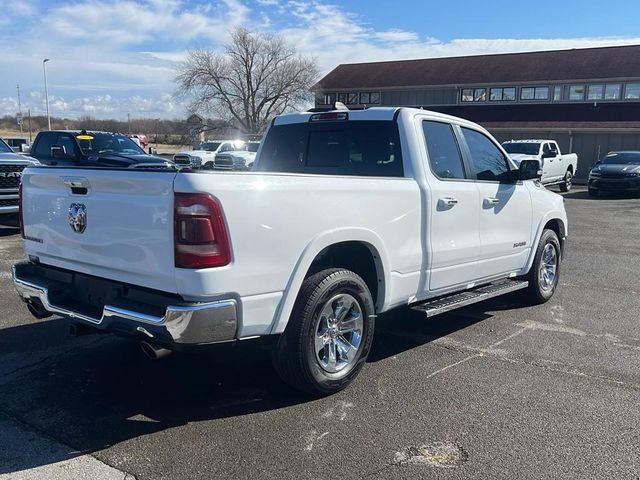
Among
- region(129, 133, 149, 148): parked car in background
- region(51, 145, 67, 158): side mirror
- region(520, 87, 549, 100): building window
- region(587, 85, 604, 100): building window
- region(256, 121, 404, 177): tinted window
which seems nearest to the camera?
region(256, 121, 404, 177): tinted window

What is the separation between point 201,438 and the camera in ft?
11.8

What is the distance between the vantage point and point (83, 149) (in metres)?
12.8

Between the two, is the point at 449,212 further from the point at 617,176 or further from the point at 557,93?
the point at 557,93

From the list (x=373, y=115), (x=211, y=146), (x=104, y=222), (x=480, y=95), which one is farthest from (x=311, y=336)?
(x=480, y=95)

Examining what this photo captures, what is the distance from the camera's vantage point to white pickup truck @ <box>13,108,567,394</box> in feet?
11.2

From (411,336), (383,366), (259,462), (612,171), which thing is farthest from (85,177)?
(612,171)

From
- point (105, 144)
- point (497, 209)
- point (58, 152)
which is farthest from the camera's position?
point (105, 144)

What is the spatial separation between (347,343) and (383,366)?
65cm

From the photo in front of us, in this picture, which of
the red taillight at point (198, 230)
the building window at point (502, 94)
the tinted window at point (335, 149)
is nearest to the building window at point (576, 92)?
the building window at point (502, 94)

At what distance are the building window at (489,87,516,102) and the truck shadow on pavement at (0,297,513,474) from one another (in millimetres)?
33375

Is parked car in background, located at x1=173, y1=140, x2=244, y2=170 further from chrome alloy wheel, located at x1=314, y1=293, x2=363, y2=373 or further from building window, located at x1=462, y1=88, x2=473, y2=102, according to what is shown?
chrome alloy wheel, located at x1=314, y1=293, x2=363, y2=373

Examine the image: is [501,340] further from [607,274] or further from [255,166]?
[607,274]

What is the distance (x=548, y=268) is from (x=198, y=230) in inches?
196

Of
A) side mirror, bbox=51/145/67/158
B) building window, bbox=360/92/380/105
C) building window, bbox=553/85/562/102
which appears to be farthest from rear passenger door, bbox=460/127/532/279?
building window, bbox=360/92/380/105
